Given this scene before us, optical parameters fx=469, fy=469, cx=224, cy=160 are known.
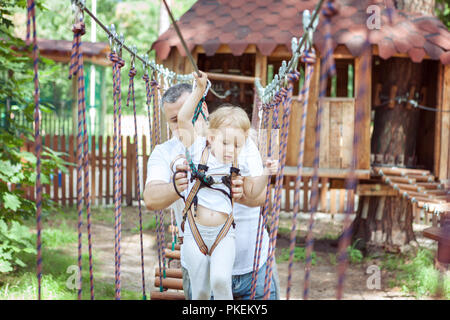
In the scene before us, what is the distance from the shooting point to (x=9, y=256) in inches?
156

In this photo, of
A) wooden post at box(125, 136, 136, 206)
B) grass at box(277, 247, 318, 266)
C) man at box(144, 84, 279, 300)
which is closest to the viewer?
man at box(144, 84, 279, 300)

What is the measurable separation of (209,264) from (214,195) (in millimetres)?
264

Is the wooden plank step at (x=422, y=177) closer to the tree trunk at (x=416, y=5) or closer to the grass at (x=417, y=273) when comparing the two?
the grass at (x=417, y=273)

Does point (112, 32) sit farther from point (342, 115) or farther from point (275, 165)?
point (342, 115)

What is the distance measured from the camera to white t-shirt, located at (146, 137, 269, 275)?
6.35ft

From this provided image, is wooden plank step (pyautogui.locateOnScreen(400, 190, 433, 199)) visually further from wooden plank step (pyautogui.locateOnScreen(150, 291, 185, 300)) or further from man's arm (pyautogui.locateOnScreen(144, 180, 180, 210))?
man's arm (pyautogui.locateOnScreen(144, 180, 180, 210))

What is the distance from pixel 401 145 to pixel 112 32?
203 inches

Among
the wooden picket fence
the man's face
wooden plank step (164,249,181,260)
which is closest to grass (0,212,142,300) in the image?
wooden plank step (164,249,181,260)

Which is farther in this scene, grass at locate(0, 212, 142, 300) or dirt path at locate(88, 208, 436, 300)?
dirt path at locate(88, 208, 436, 300)

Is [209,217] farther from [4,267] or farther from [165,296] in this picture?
[4,267]

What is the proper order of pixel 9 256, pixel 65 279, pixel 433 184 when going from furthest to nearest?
pixel 433 184 → pixel 65 279 → pixel 9 256

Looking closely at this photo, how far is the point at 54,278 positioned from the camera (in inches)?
192

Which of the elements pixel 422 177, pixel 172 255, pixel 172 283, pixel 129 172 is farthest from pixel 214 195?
pixel 129 172
